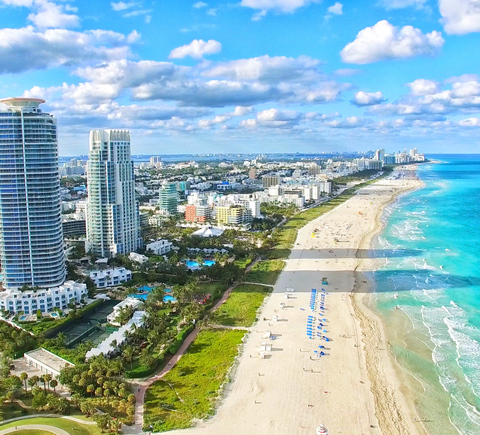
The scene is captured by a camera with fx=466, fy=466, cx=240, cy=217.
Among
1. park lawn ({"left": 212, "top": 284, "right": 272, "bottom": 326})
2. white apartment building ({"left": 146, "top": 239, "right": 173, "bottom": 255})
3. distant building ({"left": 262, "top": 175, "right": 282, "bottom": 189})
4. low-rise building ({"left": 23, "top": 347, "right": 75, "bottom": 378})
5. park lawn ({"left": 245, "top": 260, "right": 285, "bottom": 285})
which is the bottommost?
low-rise building ({"left": 23, "top": 347, "right": 75, "bottom": 378})

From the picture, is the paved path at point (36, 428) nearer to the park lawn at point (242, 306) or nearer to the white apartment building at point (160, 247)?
the park lawn at point (242, 306)

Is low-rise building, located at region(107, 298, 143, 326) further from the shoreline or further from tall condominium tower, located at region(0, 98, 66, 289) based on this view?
the shoreline

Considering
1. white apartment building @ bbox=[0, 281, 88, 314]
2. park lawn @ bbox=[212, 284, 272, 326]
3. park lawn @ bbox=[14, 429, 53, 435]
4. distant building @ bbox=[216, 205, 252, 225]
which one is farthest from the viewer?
distant building @ bbox=[216, 205, 252, 225]

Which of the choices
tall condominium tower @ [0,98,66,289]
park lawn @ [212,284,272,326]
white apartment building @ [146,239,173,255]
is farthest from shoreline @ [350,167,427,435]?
tall condominium tower @ [0,98,66,289]

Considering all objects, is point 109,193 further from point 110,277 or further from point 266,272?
point 266,272

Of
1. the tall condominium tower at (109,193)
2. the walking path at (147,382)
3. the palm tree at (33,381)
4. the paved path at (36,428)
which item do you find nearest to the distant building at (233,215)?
the tall condominium tower at (109,193)

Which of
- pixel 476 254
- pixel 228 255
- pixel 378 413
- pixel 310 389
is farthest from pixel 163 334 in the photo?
pixel 476 254

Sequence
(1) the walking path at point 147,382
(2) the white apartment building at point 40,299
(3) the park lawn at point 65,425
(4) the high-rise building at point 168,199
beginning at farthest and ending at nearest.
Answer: (4) the high-rise building at point 168,199 < (2) the white apartment building at point 40,299 < (1) the walking path at point 147,382 < (3) the park lawn at point 65,425

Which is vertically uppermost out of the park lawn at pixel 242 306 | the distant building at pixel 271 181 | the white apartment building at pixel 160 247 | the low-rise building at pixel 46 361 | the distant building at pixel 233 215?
the distant building at pixel 271 181
